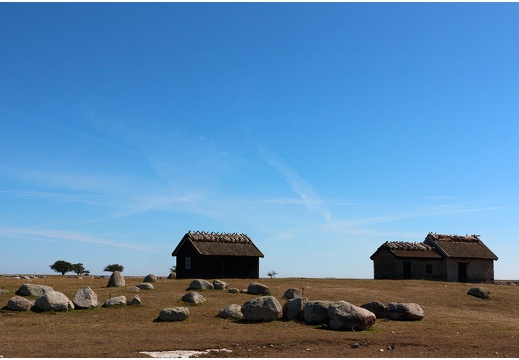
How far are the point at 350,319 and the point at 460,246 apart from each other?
149 ft

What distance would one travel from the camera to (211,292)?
120 ft

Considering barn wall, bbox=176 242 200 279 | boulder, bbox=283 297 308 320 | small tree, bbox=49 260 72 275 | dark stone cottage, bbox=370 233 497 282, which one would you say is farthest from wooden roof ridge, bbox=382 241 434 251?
small tree, bbox=49 260 72 275

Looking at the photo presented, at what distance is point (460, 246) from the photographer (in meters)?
64.6

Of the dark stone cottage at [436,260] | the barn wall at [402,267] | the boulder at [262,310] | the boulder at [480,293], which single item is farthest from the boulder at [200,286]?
the barn wall at [402,267]

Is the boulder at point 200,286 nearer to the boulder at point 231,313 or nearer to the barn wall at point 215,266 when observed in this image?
the boulder at point 231,313

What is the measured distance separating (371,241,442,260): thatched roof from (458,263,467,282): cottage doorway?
3.09m

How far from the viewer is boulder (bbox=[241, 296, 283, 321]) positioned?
26.0 meters

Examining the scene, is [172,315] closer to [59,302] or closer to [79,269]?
[59,302]

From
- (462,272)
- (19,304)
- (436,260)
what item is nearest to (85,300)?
(19,304)

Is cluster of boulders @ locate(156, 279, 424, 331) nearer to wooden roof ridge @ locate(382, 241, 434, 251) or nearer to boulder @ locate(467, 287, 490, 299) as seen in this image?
boulder @ locate(467, 287, 490, 299)

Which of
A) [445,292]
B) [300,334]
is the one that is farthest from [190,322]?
[445,292]

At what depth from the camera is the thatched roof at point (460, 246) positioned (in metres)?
63.0

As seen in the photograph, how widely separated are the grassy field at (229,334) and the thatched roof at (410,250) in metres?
25.6

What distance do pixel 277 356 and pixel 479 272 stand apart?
174 ft
